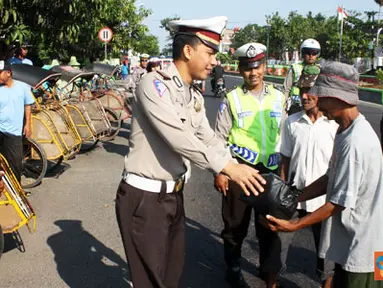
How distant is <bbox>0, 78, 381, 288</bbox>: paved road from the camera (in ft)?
13.1

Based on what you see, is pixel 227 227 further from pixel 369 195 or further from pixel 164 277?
pixel 369 195

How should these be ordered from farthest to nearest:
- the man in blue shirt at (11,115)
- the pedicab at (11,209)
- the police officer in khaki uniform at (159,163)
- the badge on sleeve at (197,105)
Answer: the man in blue shirt at (11,115) → the pedicab at (11,209) → the badge on sleeve at (197,105) → the police officer in khaki uniform at (159,163)

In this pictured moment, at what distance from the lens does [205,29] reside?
105 inches

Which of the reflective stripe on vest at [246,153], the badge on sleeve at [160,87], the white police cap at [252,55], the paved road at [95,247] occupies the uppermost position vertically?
the white police cap at [252,55]

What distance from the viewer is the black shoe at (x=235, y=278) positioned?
3.84 metres

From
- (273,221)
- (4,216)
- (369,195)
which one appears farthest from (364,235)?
(4,216)

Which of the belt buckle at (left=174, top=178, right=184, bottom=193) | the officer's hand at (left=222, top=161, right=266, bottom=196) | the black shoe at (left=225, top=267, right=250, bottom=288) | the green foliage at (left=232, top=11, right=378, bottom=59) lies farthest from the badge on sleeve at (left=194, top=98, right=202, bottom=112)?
the green foliage at (left=232, top=11, right=378, bottom=59)

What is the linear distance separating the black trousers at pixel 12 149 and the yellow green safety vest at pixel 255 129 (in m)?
3.30

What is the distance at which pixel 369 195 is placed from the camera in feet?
7.48

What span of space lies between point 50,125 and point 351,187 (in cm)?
563

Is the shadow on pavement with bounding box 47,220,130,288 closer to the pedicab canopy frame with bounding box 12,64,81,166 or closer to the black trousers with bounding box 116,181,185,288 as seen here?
the black trousers with bounding box 116,181,185,288

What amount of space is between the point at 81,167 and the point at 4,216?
12.4ft

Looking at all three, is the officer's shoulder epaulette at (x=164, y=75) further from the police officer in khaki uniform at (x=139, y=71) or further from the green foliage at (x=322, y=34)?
the green foliage at (x=322, y=34)

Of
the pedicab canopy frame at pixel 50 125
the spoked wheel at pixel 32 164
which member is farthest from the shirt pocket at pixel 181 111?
the pedicab canopy frame at pixel 50 125
